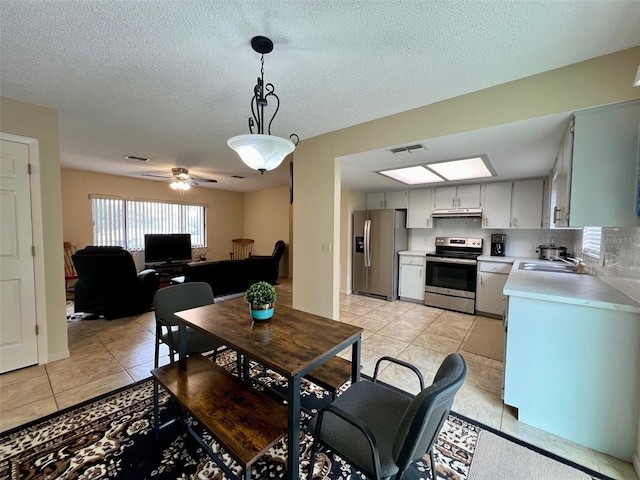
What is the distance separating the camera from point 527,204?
3.89 m

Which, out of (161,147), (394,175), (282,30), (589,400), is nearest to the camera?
(282,30)

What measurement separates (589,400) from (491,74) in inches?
88.0

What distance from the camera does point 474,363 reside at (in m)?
2.64

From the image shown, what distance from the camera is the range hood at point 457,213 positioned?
423cm

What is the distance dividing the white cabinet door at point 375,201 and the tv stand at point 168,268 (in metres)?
4.18

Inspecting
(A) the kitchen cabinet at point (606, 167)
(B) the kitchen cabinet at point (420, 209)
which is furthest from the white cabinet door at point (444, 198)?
(A) the kitchen cabinet at point (606, 167)

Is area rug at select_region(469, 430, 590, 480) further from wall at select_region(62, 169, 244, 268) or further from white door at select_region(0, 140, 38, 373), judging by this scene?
wall at select_region(62, 169, 244, 268)

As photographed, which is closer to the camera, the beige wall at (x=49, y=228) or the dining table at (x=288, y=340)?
the dining table at (x=288, y=340)

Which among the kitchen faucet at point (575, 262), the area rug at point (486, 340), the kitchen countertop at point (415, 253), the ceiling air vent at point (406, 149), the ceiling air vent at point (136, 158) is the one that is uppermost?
the ceiling air vent at point (136, 158)

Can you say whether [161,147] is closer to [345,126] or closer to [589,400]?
[345,126]

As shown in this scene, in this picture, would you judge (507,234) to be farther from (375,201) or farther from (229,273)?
(229,273)

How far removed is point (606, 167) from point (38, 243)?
15.2 feet

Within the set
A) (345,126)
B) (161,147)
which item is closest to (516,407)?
(345,126)

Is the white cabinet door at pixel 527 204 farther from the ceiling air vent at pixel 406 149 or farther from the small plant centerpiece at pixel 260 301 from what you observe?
the small plant centerpiece at pixel 260 301
